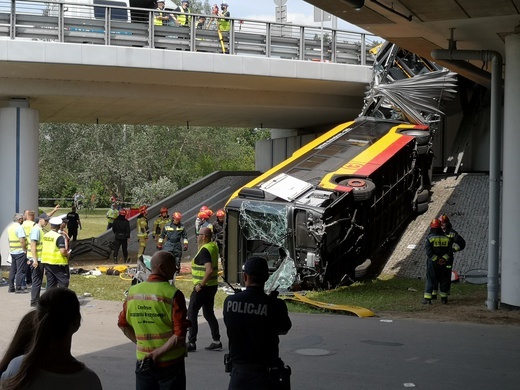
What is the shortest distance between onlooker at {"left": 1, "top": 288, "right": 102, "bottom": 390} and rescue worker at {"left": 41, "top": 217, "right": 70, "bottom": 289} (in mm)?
9908

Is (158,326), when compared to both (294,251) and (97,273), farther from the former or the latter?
(97,273)

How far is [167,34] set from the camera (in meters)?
21.5

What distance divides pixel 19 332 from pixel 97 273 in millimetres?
16756

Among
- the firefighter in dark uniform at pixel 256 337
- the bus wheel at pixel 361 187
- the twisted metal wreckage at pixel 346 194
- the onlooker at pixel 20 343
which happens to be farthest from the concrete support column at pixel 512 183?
the onlooker at pixel 20 343

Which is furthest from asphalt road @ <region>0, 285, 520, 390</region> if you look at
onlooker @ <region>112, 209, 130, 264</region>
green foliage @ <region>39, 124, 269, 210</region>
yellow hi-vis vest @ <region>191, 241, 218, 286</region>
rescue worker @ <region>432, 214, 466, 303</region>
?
green foliage @ <region>39, 124, 269, 210</region>

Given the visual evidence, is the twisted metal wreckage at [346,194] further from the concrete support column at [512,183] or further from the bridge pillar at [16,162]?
the bridge pillar at [16,162]

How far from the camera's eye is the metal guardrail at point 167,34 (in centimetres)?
2034

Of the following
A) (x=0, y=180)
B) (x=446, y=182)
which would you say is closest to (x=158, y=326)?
(x=0, y=180)

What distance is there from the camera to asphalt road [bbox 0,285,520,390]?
8.87m

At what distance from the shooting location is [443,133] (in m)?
27.3

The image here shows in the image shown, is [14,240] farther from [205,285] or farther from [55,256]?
[205,285]

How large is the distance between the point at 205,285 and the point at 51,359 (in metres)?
6.57

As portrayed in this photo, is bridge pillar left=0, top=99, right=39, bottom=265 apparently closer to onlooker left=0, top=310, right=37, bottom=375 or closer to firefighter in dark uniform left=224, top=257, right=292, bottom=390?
firefighter in dark uniform left=224, top=257, right=292, bottom=390

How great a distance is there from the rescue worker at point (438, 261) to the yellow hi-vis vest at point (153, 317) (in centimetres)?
927
